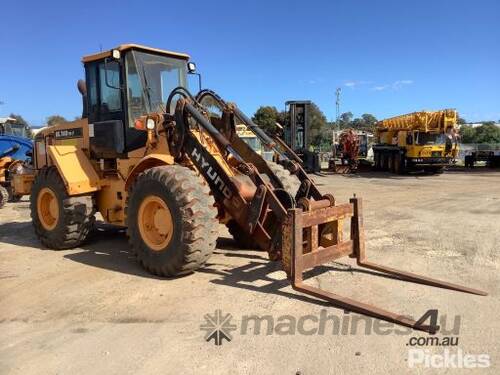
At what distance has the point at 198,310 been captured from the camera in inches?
193

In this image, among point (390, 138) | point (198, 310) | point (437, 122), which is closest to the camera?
point (198, 310)

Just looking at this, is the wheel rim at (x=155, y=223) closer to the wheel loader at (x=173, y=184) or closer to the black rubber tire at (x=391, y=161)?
the wheel loader at (x=173, y=184)

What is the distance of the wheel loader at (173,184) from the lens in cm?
553

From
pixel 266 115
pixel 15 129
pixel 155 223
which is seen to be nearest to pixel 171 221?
pixel 155 223

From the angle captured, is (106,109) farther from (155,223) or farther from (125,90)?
(155,223)

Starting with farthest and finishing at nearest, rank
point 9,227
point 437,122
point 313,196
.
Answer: point 437,122 → point 9,227 → point 313,196

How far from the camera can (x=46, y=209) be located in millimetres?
8125

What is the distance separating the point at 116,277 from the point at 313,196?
8.90 ft

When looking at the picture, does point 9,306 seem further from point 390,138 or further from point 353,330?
point 390,138

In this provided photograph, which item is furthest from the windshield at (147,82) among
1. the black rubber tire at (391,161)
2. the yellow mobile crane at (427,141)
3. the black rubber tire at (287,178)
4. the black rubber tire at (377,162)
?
the black rubber tire at (377,162)

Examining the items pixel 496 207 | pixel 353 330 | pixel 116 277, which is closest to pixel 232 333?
pixel 353 330

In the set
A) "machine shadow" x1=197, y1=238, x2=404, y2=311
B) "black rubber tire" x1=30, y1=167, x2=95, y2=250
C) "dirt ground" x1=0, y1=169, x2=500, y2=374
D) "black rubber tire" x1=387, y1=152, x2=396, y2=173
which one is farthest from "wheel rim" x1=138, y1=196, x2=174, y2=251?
"black rubber tire" x1=387, y1=152, x2=396, y2=173

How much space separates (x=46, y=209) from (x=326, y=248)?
4.99m

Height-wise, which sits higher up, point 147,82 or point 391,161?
point 147,82
